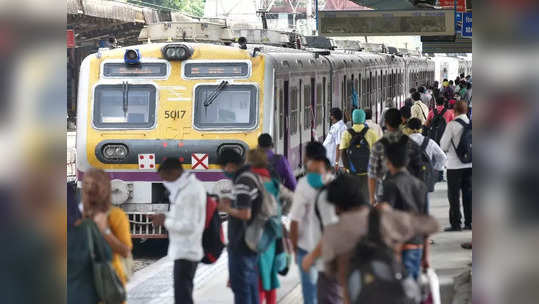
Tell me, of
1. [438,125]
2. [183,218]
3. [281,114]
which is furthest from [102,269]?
[438,125]

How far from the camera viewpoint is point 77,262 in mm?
6969

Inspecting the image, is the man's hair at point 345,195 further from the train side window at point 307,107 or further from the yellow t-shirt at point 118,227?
the train side window at point 307,107

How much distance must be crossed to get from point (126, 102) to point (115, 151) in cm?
60

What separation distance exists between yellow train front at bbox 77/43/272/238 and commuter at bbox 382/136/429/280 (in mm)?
5145

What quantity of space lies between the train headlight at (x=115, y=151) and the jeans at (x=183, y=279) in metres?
5.03

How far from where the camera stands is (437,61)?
5031 centimetres

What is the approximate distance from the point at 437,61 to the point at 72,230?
4457cm

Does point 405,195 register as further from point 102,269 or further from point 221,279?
point 221,279

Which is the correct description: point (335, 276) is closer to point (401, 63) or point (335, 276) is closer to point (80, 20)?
point (80, 20)

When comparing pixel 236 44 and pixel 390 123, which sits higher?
pixel 236 44

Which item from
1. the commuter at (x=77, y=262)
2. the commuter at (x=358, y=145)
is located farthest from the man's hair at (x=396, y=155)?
the commuter at (x=358, y=145)

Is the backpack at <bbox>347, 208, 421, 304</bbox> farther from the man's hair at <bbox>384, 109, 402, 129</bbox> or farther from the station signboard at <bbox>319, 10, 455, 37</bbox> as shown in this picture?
the station signboard at <bbox>319, 10, 455, 37</bbox>

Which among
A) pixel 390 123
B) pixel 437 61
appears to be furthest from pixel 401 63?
pixel 390 123

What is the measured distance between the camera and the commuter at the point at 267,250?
8148 mm
